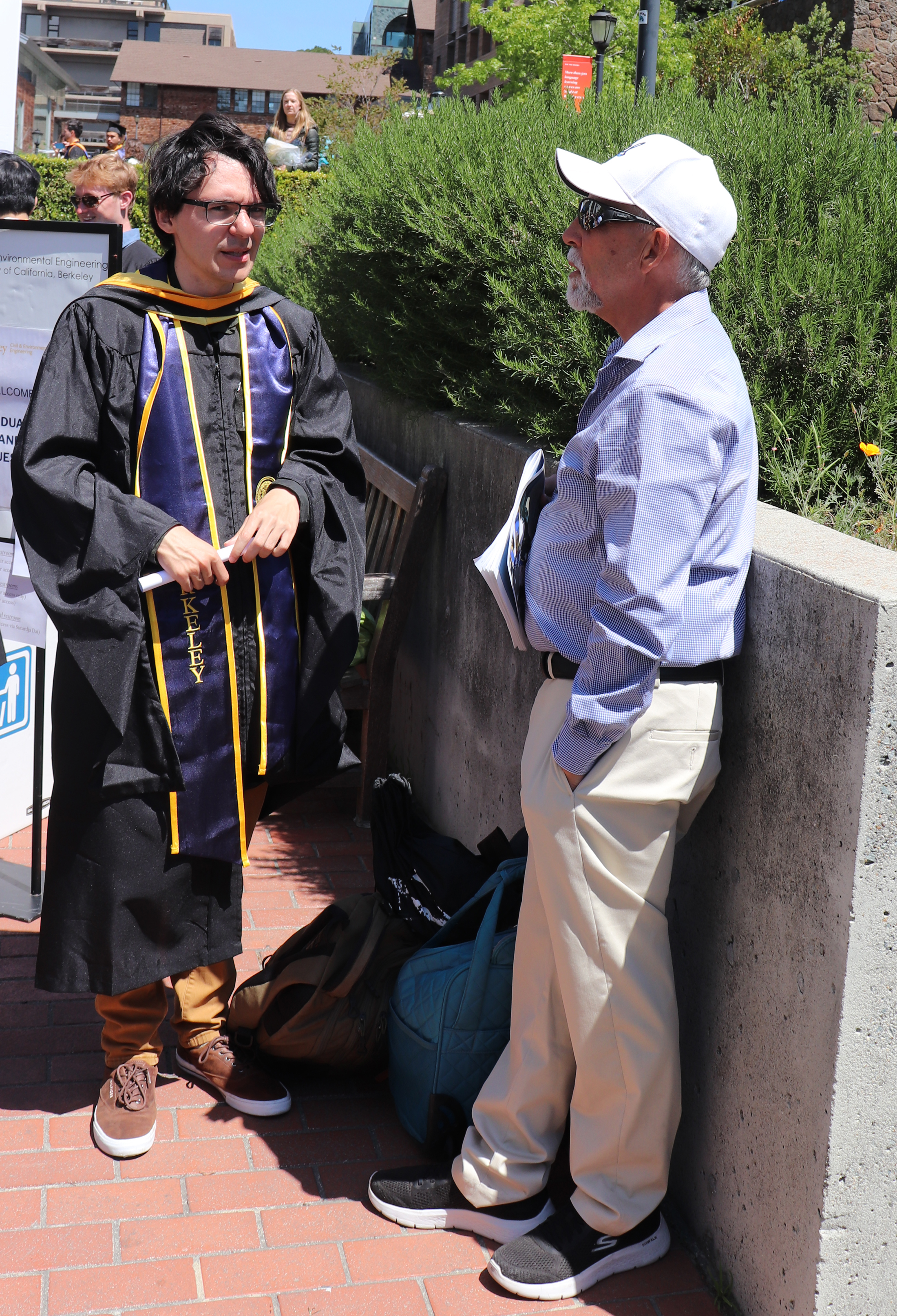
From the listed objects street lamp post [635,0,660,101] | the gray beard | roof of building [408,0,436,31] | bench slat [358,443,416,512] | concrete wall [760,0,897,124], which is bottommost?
bench slat [358,443,416,512]

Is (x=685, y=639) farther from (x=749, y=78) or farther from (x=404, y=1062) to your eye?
(x=749, y=78)

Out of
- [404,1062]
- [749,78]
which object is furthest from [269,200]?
[749,78]

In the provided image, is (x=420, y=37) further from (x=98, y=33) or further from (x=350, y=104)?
(x=98, y=33)

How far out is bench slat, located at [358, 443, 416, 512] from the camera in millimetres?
4789

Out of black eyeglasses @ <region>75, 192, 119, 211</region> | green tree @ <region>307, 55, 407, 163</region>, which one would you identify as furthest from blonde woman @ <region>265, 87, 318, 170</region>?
black eyeglasses @ <region>75, 192, 119, 211</region>

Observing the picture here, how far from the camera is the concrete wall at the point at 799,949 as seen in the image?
76.5 inches

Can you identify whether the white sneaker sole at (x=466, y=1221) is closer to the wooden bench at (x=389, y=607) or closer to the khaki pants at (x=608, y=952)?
the khaki pants at (x=608, y=952)

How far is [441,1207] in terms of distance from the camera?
2627 mm

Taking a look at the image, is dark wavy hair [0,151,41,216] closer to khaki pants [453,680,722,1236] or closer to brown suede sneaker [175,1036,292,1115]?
brown suede sneaker [175,1036,292,1115]

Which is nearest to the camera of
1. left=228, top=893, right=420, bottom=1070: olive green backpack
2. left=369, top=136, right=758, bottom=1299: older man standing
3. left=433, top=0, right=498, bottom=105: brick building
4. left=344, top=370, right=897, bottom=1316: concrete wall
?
left=344, top=370, right=897, bottom=1316: concrete wall

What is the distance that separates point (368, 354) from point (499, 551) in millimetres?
3270

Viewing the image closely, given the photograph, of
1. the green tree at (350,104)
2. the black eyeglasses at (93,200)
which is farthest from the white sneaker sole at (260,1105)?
the green tree at (350,104)

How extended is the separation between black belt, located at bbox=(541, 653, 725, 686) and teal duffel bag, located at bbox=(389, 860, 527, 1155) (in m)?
0.69

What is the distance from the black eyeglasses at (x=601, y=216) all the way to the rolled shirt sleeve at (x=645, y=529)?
1.07ft
